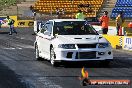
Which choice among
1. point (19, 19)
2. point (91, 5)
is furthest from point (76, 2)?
point (19, 19)

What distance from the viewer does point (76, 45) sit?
15.1 meters

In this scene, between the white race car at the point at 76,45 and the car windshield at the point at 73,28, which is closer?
the white race car at the point at 76,45

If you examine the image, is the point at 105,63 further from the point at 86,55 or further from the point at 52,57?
the point at 52,57

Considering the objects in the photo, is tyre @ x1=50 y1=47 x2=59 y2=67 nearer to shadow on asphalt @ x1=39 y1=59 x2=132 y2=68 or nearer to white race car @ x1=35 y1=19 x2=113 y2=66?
white race car @ x1=35 y1=19 x2=113 y2=66

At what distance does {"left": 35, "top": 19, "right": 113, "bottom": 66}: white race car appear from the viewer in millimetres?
15102

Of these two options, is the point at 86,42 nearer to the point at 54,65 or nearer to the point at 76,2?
the point at 54,65

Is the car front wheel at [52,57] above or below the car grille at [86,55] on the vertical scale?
below

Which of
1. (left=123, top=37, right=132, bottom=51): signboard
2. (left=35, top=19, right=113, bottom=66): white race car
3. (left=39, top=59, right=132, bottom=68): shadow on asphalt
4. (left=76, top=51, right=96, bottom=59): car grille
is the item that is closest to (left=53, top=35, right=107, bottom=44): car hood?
(left=35, top=19, right=113, bottom=66): white race car

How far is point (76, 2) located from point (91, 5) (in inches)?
83.3

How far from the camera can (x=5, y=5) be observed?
6262 centimetres

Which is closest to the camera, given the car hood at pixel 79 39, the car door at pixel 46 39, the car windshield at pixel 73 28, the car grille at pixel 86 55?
the car grille at pixel 86 55

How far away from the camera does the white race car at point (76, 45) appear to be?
15102mm

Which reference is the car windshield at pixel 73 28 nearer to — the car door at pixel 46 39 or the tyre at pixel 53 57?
the car door at pixel 46 39

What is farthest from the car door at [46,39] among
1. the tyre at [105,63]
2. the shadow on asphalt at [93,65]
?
the tyre at [105,63]
